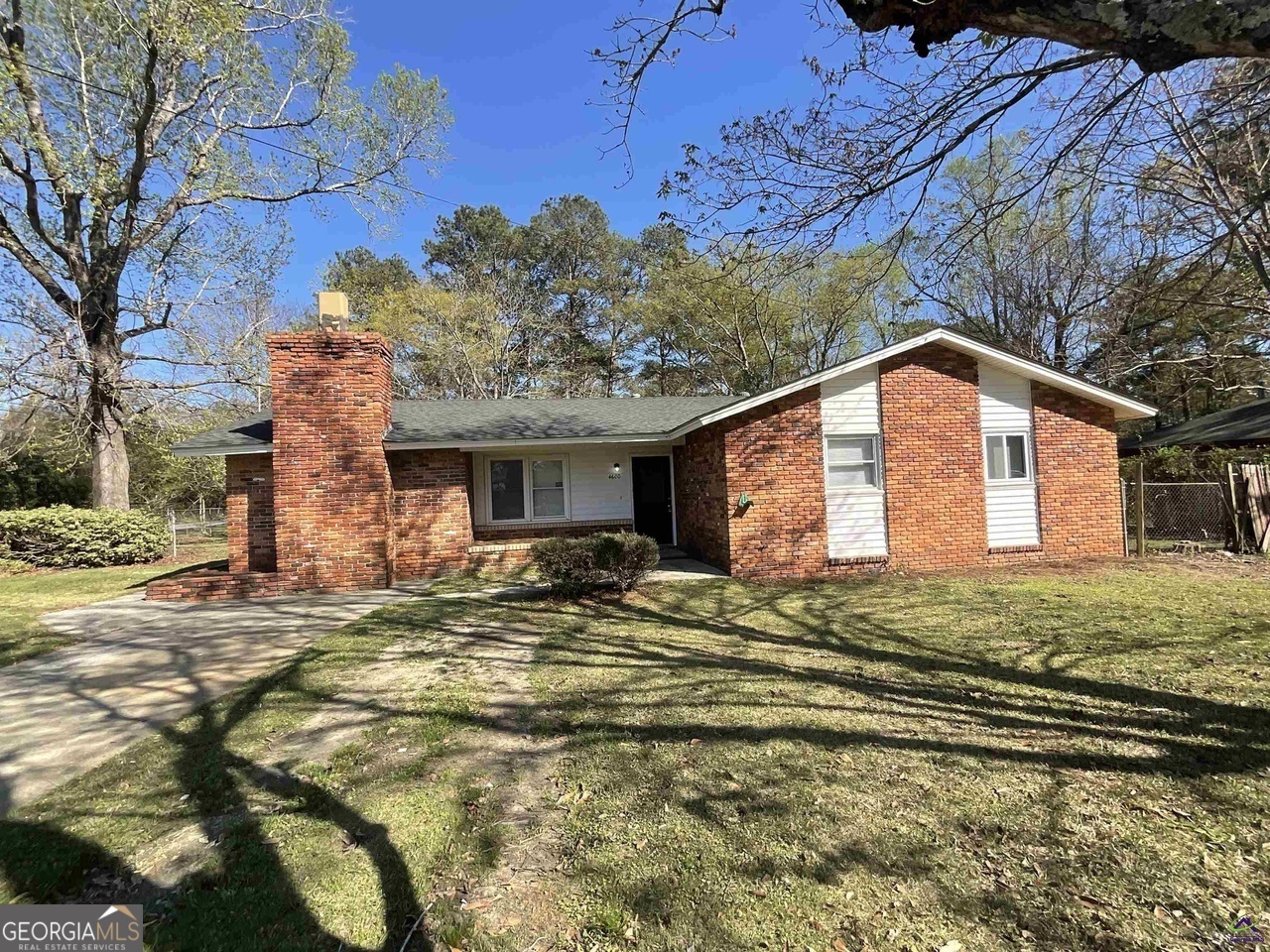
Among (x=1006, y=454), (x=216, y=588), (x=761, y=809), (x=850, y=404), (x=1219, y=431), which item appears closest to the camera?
(x=761, y=809)

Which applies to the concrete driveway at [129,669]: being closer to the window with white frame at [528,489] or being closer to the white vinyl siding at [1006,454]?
the window with white frame at [528,489]

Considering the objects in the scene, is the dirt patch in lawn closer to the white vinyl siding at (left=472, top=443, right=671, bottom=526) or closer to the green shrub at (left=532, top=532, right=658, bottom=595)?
the green shrub at (left=532, top=532, right=658, bottom=595)

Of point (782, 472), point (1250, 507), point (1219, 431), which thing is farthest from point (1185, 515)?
point (782, 472)

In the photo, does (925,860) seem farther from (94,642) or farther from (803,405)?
(94,642)

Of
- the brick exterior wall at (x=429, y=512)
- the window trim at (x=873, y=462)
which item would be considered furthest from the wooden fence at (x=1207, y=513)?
the brick exterior wall at (x=429, y=512)

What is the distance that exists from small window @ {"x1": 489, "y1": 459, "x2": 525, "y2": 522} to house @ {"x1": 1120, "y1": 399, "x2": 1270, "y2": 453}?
1940 cm

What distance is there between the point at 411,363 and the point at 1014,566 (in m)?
23.7

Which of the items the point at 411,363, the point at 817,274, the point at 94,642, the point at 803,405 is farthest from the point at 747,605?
the point at 411,363

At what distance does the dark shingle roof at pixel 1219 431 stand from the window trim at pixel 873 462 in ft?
43.9

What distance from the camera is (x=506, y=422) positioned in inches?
477

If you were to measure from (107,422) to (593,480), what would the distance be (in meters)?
13.3

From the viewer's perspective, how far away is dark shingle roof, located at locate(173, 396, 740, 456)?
1036 cm

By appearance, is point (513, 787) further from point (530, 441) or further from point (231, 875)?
point (530, 441)

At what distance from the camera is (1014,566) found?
33.0 ft
